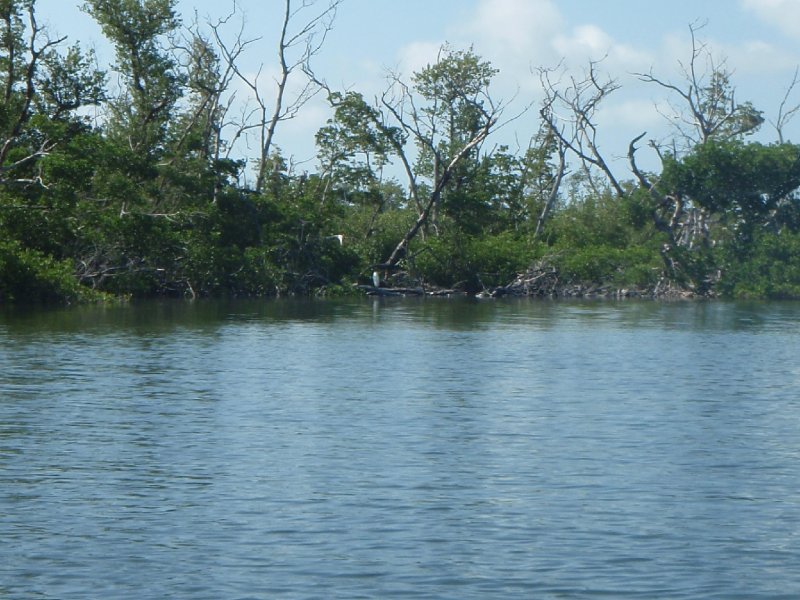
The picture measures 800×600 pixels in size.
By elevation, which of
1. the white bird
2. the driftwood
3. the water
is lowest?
the water

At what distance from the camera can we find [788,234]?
2309 inches

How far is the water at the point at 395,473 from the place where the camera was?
967cm

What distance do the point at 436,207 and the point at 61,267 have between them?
73.6 feet

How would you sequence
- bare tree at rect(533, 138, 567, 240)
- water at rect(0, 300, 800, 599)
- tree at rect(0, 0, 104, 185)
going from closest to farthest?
1. water at rect(0, 300, 800, 599)
2. tree at rect(0, 0, 104, 185)
3. bare tree at rect(533, 138, 567, 240)

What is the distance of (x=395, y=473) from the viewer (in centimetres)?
1346

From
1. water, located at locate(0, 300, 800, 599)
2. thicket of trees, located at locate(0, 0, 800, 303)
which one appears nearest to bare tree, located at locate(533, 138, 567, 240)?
thicket of trees, located at locate(0, 0, 800, 303)

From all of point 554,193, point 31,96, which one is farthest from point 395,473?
point 554,193

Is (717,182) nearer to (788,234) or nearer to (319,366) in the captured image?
(788,234)

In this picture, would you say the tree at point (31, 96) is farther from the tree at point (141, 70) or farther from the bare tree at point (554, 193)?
the bare tree at point (554, 193)

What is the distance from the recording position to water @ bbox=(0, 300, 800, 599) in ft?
31.7

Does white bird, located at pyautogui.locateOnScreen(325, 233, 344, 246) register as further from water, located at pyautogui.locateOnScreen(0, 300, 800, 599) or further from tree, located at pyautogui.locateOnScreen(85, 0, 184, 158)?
water, located at pyautogui.locateOnScreen(0, 300, 800, 599)

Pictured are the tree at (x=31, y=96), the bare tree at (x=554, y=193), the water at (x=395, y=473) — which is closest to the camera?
the water at (x=395, y=473)

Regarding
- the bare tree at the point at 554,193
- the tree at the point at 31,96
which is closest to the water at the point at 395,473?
the tree at the point at 31,96

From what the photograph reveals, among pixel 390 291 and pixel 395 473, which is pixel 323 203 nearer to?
pixel 390 291
